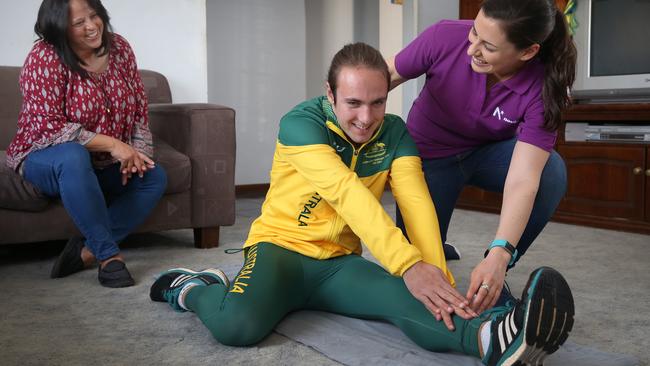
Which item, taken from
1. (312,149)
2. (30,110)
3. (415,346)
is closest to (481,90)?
(312,149)

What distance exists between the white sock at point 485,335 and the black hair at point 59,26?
1.59 m

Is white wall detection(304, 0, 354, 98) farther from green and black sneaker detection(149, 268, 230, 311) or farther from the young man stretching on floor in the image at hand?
the young man stretching on floor

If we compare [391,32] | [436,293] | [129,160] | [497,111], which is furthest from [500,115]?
[391,32]

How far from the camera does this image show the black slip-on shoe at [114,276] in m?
2.15

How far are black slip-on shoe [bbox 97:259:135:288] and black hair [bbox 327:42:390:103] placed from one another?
99cm

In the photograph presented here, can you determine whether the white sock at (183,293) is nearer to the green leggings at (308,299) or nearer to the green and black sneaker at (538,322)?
the green leggings at (308,299)

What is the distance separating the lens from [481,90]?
70.1 inches

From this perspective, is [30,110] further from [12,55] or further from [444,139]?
[444,139]

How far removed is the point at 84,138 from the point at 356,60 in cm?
113

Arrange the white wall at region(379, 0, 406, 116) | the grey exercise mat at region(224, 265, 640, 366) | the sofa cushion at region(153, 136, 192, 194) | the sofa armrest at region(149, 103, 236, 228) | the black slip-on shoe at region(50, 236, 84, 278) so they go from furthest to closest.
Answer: the white wall at region(379, 0, 406, 116) < the sofa armrest at region(149, 103, 236, 228) < the sofa cushion at region(153, 136, 192, 194) < the black slip-on shoe at region(50, 236, 84, 278) < the grey exercise mat at region(224, 265, 640, 366)

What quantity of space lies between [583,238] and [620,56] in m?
0.99

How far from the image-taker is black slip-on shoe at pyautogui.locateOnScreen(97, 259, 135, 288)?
2148 mm

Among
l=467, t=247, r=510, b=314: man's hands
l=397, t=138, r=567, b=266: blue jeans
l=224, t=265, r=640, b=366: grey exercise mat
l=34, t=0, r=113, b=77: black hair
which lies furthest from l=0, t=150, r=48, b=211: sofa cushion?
l=467, t=247, r=510, b=314: man's hands

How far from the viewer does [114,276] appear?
7.07 feet
